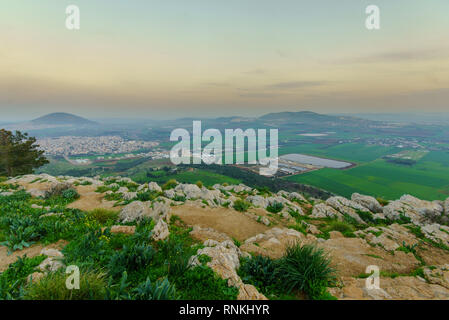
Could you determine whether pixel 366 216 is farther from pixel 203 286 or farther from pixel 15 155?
pixel 15 155

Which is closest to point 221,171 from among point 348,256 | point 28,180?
point 28,180

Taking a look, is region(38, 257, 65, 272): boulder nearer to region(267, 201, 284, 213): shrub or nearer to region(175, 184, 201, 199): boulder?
region(175, 184, 201, 199): boulder

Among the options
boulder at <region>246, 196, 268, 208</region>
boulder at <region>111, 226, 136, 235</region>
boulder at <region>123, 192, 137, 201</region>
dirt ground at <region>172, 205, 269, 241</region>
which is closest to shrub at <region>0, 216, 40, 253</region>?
boulder at <region>111, 226, 136, 235</region>

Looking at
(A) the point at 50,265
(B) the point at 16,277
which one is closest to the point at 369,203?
(A) the point at 50,265

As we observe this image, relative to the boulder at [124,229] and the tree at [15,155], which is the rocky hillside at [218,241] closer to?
the boulder at [124,229]
